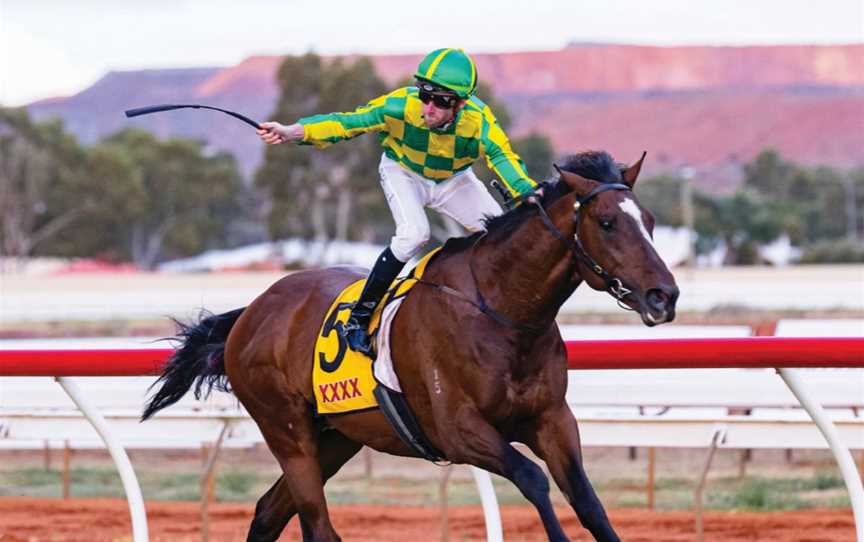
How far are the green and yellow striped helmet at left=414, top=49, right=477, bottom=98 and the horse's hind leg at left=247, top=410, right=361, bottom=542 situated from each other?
1412mm

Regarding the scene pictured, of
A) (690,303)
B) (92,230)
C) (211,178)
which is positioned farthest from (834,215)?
(690,303)

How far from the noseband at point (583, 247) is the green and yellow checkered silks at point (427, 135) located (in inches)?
12.3

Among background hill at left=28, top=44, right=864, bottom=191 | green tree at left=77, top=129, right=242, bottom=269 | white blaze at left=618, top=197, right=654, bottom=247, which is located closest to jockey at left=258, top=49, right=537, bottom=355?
white blaze at left=618, top=197, right=654, bottom=247

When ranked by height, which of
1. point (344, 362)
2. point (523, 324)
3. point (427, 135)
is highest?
point (427, 135)

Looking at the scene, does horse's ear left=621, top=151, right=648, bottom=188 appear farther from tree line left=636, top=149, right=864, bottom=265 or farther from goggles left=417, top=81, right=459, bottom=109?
tree line left=636, top=149, right=864, bottom=265

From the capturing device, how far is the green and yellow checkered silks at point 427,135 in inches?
196

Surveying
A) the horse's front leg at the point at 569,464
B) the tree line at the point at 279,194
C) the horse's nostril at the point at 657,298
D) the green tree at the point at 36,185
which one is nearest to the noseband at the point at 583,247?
the horse's nostril at the point at 657,298

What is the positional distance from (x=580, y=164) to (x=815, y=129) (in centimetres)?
15037

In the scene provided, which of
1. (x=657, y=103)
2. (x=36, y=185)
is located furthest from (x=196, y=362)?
(x=657, y=103)

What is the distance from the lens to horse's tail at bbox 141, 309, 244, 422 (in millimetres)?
5914

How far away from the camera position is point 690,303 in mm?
28938

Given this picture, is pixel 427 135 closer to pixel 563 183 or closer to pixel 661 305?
pixel 563 183

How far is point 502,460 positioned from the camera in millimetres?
4488

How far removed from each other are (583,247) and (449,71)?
796mm
